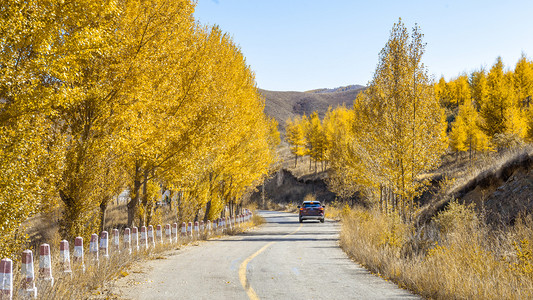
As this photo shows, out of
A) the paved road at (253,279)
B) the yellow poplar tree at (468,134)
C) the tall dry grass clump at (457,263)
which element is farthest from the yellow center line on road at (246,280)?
the yellow poplar tree at (468,134)

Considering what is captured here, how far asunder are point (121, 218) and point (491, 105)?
3880 centimetres

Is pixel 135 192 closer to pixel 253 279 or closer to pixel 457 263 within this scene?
pixel 253 279

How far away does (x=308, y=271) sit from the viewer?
9.97 m

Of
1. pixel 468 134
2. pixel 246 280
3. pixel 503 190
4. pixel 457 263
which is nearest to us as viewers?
pixel 457 263

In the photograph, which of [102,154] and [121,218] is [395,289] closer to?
[102,154]

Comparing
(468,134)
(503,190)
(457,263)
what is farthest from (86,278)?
(468,134)

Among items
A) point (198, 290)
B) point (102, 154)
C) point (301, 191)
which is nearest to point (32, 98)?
point (102, 154)

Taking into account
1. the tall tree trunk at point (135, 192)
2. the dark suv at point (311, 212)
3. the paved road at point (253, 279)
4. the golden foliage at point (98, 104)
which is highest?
the golden foliage at point (98, 104)

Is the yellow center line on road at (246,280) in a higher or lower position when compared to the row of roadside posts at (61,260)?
lower

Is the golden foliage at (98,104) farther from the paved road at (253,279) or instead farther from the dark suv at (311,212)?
the dark suv at (311,212)

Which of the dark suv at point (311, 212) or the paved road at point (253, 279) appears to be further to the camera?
the dark suv at point (311, 212)

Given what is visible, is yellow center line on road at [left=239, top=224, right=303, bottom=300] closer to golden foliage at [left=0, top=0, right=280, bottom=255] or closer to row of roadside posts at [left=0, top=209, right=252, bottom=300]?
row of roadside posts at [left=0, top=209, right=252, bottom=300]

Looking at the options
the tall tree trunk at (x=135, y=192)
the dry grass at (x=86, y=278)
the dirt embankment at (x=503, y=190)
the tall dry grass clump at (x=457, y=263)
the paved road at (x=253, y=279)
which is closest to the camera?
the dry grass at (x=86, y=278)

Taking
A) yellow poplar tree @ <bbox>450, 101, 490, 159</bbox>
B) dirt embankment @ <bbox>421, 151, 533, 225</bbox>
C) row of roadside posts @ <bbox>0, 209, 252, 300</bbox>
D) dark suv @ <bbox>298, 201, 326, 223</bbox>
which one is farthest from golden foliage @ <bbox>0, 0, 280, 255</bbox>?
yellow poplar tree @ <bbox>450, 101, 490, 159</bbox>
